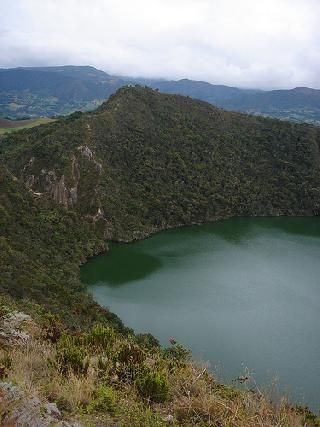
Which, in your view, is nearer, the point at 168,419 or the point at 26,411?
the point at 26,411

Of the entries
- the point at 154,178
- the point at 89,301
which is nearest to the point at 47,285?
the point at 89,301

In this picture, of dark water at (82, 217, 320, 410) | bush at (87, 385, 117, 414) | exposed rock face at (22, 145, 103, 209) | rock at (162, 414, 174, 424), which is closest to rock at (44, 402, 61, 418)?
bush at (87, 385, 117, 414)

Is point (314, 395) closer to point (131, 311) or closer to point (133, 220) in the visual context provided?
point (131, 311)

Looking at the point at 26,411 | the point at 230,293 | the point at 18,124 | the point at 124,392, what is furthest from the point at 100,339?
the point at 18,124

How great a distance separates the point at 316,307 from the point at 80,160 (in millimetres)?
28957

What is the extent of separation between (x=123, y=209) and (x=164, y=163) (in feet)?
34.0

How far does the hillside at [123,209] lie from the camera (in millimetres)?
4348

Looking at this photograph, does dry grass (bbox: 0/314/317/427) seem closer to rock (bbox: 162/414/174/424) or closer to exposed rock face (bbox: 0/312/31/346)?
rock (bbox: 162/414/174/424)

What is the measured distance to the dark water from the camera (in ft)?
77.0

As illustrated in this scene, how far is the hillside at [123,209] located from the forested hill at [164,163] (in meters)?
0.16

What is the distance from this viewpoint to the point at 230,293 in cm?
3394

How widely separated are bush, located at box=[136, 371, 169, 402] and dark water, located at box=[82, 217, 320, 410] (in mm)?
11341

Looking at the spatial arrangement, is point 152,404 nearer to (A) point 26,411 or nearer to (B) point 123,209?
(A) point 26,411

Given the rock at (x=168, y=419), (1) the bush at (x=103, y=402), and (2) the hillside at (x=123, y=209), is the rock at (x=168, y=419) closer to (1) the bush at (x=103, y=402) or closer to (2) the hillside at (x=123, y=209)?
(2) the hillside at (x=123, y=209)
